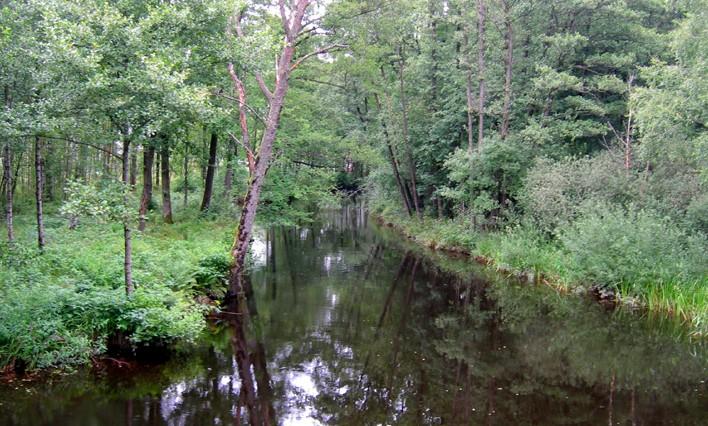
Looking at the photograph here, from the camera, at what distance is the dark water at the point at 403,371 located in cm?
738

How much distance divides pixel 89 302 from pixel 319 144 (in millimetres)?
15085

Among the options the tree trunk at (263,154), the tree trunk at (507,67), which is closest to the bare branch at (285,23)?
the tree trunk at (263,154)

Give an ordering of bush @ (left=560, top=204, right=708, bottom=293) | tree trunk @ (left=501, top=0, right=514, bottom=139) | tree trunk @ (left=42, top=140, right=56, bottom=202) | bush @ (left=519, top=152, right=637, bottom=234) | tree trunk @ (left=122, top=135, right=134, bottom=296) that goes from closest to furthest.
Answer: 1. tree trunk @ (left=122, top=135, right=134, bottom=296)
2. bush @ (left=560, top=204, right=708, bottom=293)
3. bush @ (left=519, top=152, right=637, bottom=234)
4. tree trunk @ (left=501, top=0, right=514, bottom=139)
5. tree trunk @ (left=42, top=140, right=56, bottom=202)

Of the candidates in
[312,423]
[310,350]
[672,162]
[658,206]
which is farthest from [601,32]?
[312,423]

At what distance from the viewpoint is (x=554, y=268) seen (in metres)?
16.7

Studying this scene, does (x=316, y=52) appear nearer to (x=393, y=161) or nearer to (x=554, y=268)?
(x=554, y=268)

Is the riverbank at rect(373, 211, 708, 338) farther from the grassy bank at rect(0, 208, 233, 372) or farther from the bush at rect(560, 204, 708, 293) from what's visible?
the grassy bank at rect(0, 208, 233, 372)

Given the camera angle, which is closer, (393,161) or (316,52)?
Result: (316,52)

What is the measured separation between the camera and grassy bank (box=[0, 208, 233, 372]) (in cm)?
790

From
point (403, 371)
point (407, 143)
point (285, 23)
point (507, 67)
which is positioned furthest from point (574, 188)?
point (407, 143)

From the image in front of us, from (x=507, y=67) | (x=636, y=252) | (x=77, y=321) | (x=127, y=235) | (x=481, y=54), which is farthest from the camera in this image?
(x=507, y=67)

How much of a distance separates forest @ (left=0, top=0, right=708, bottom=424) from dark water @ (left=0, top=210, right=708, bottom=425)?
880 mm

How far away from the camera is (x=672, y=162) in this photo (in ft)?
54.7

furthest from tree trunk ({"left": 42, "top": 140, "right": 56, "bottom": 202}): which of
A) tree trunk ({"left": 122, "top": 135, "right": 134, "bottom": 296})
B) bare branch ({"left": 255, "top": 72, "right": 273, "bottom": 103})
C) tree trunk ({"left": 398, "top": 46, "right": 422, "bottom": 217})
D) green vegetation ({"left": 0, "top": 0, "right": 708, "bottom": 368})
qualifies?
tree trunk ({"left": 122, "top": 135, "right": 134, "bottom": 296})
